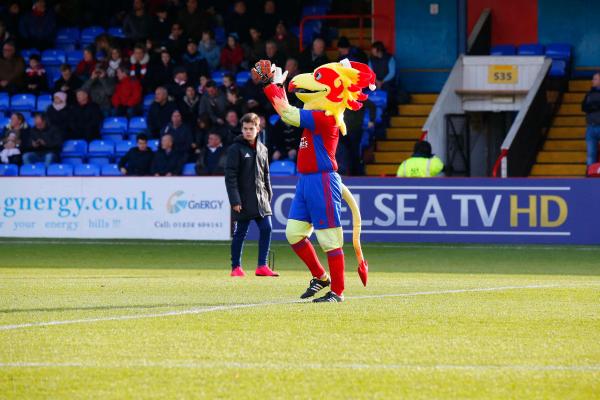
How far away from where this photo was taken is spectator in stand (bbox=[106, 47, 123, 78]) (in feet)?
96.5

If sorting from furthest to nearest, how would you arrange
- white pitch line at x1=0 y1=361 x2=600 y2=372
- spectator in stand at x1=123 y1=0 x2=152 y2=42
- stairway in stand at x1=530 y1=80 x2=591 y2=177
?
spectator in stand at x1=123 y1=0 x2=152 y2=42, stairway in stand at x1=530 y1=80 x2=591 y2=177, white pitch line at x1=0 y1=361 x2=600 y2=372

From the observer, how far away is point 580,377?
7816 mm

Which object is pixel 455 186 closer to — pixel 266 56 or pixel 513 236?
pixel 513 236

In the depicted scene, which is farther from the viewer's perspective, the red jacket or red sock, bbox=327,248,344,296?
the red jacket

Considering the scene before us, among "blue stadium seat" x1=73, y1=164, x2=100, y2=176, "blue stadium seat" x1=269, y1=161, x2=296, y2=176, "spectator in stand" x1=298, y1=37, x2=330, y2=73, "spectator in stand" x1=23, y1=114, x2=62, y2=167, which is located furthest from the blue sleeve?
"spectator in stand" x1=23, y1=114, x2=62, y2=167

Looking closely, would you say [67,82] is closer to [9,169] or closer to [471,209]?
[9,169]

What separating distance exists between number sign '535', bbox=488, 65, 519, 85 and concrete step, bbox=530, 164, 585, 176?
94.0 inches

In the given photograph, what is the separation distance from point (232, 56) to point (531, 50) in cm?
650

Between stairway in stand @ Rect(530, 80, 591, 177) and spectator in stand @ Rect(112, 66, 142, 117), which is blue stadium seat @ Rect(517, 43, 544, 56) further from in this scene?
spectator in stand @ Rect(112, 66, 142, 117)

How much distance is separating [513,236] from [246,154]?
288 inches

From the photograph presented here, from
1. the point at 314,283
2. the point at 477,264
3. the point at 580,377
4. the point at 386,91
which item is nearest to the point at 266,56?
the point at 386,91

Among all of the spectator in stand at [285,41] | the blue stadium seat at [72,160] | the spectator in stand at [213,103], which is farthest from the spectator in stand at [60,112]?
the spectator in stand at [285,41]

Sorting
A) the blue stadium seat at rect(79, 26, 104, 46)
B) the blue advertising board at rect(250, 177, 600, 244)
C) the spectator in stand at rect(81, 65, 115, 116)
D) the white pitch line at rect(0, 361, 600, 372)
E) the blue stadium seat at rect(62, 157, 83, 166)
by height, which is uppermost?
the blue stadium seat at rect(79, 26, 104, 46)

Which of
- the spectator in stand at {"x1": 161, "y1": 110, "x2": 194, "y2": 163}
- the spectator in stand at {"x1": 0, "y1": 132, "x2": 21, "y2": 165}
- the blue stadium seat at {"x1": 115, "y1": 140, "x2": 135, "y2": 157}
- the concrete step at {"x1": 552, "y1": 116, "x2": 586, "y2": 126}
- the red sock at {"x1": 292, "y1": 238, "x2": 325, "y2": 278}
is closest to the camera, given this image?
the red sock at {"x1": 292, "y1": 238, "x2": 325, "y2": 278}
